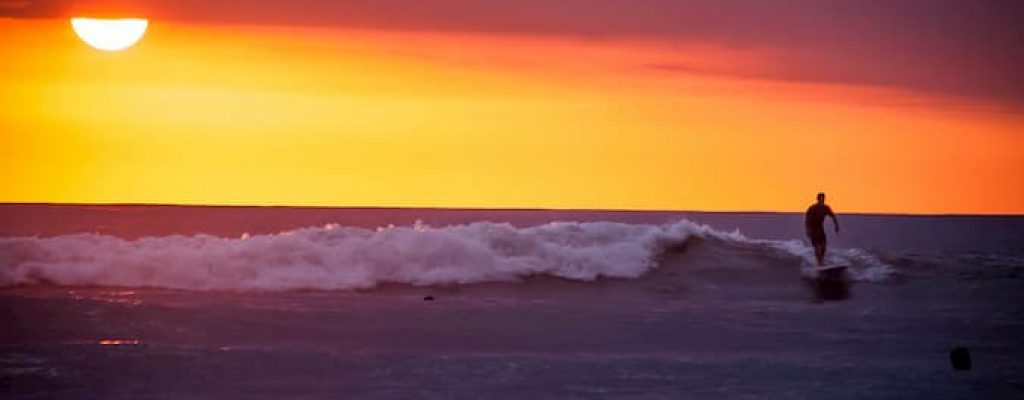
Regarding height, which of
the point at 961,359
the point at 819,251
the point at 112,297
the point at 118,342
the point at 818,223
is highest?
the point at 818,223

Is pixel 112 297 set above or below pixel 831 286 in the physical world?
below

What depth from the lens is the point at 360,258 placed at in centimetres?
3117

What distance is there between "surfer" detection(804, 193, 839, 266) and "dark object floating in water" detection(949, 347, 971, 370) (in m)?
12.0

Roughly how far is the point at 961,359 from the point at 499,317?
7499mm

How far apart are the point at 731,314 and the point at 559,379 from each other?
7.21m

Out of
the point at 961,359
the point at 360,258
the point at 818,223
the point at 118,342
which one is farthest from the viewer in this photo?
the point at 360,258

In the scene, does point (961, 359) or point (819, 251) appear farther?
point (819, 251)

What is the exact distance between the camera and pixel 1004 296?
2742 centimetres

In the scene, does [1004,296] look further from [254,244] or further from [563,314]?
[254,244]

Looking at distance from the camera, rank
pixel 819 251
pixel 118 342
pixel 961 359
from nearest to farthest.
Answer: pixel 961 359
pixel 118 342
pixel 819 251

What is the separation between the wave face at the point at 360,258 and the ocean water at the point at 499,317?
65mm

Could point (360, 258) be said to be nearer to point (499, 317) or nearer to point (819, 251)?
point (499, 317)

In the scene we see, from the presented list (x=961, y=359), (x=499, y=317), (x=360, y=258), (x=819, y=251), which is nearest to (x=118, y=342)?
(x=499, y=317)

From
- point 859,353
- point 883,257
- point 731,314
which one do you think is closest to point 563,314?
point 731,314
